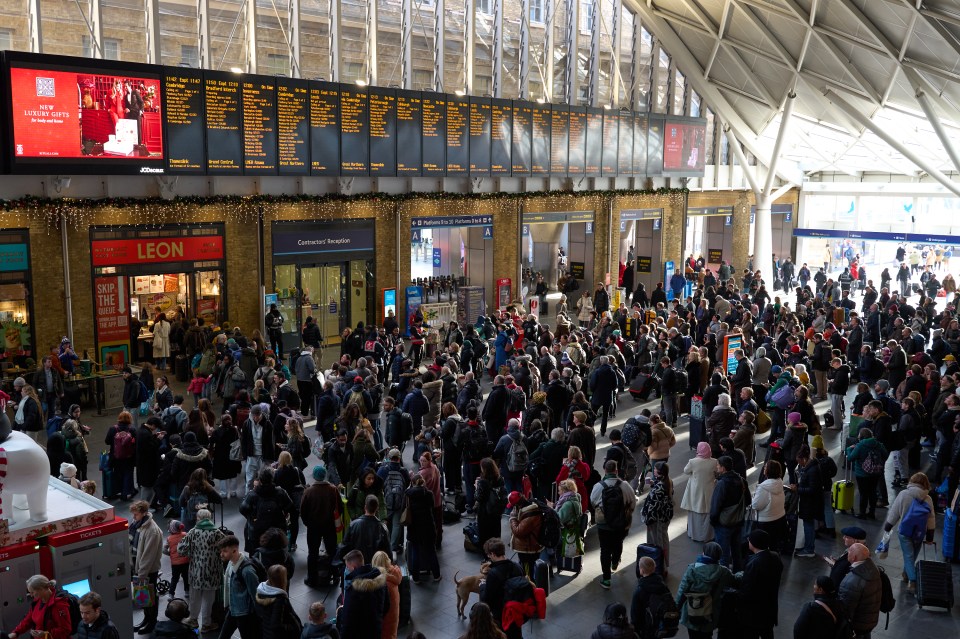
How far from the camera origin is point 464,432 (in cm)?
1131

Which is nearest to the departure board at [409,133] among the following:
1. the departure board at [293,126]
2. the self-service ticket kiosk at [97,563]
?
the departure board at [293,126]

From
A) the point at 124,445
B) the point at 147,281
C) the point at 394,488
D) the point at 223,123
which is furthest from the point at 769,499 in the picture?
the point at 147,281

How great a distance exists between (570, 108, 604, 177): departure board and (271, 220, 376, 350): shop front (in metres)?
8.48

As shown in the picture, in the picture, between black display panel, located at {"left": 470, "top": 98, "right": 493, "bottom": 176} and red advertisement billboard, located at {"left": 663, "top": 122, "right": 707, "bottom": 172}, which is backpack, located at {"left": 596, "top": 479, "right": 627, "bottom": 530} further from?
red advertisement billboard, located at {"left": 663, "top": 122, "right": 707, "bottom": 172}

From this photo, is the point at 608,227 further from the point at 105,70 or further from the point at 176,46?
the point at 105,70

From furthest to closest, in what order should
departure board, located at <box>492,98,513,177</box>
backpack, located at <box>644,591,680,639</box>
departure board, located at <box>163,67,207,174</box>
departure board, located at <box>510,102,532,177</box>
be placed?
1. departure board, located at <box>510,102,532,177</box>
2. departure board, located at <box>492,98,513,177</box>
3. departure board, located at <box>163,67,207,174</box>
4. backpack, located at <box>644,591,680,639</box>

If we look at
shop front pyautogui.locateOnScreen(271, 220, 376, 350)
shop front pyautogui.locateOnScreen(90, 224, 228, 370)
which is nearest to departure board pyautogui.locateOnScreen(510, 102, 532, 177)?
shop front pyautogui.locateOnScreen(271, 220, 376, 350)

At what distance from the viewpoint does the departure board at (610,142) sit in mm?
29312

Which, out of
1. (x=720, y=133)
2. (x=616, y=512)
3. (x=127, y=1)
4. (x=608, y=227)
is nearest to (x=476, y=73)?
(x=608, y=227)

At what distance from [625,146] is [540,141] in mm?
4437

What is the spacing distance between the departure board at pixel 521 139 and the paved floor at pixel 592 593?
1654cm

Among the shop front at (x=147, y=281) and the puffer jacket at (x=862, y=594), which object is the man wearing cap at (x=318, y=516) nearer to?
the puffer jacket at (x=862, y=594)

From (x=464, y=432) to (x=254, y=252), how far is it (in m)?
11.8

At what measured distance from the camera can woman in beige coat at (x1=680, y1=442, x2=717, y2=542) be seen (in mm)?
10133
